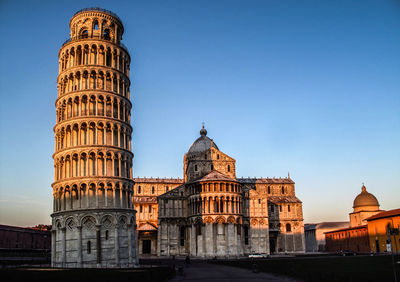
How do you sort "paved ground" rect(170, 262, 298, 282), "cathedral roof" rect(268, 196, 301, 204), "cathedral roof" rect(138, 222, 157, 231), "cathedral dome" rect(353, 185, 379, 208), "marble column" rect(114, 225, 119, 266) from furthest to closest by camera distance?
"cathedral dome" rect(353, 185, 379, 208)
"cathedral roof" rect(268, 196, 301, 204)
"cathedral roof" rect(138, 222, 157, 231)
"marble column" rect(114, 225, 119, 266)
"paved ground" rect(170, 262, 298, 282)

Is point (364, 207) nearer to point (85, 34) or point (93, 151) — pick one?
point (93, 151)

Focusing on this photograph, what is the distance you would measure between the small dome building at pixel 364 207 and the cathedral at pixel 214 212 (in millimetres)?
23961

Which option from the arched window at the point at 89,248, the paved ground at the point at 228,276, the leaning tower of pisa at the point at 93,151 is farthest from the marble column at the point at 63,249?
the paved ground at the point at 228,276

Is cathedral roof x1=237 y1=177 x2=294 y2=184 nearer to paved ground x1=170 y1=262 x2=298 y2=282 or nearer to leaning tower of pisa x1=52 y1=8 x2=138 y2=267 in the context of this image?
leaning tower of pisa x1=52 y1=8 x2=138 y2=267

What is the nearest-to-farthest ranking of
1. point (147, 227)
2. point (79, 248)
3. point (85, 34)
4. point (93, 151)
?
point (79, 248), point (93, 151), point (85, 34), point (147, 227)

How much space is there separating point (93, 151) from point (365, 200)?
80492 millimetres

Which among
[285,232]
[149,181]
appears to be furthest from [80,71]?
[285,232]

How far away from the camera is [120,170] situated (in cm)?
4988

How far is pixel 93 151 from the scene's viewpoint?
159 ft

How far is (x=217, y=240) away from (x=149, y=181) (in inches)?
1027

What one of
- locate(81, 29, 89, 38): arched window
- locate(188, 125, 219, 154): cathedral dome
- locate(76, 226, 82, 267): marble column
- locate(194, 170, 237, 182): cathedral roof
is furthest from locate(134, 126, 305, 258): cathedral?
locate(81, 29, 89, 38): arched window

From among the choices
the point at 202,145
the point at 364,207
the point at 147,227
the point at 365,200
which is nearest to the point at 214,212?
the point at 147,227

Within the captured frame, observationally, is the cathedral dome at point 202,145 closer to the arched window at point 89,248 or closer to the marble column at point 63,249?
the arched window at point 89,248

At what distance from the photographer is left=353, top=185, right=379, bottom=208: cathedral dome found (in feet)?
337
